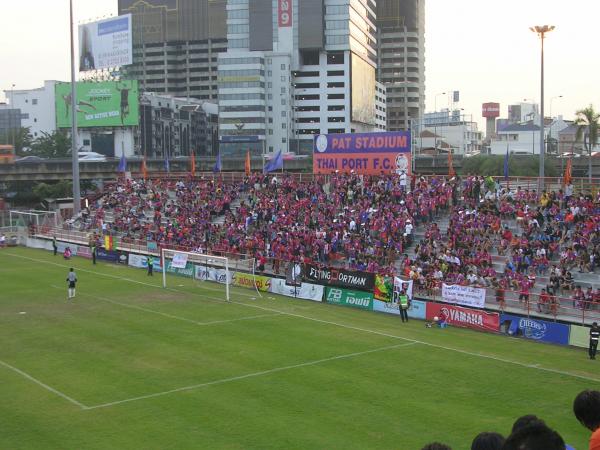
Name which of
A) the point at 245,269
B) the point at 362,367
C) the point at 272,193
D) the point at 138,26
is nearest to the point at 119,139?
the point at 138,26

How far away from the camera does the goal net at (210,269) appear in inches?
1607

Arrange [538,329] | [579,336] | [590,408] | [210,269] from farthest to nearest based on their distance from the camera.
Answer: [210,269] → [538,329] → [579,336] → [590,408]

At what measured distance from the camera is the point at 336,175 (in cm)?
5044

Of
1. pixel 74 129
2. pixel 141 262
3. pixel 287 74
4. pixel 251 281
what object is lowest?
pixel 251 281

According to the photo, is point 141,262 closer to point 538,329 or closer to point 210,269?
point 210,269

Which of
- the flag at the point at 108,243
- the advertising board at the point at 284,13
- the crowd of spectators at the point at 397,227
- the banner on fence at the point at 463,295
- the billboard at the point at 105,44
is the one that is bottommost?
the banner on fence at the point at 463,295

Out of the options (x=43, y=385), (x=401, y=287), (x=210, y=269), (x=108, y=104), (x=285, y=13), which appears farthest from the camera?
(x=285, y=13)

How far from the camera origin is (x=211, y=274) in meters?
43.2

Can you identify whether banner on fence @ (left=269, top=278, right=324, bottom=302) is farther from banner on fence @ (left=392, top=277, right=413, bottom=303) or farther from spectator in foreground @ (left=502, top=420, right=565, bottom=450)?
spectator in foreground @ (left=502, top=420, right=565, bottom=450)

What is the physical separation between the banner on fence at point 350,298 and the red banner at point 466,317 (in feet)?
12.9

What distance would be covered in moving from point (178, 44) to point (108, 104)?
5951cm

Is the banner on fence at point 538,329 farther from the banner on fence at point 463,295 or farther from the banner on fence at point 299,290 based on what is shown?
the banner on fence at point 299,290

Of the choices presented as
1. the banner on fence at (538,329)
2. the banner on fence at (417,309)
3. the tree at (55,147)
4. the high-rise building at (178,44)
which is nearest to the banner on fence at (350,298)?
the banner on fence at (417,309)

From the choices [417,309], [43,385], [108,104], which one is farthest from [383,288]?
[108,104]
